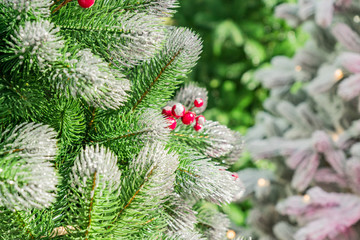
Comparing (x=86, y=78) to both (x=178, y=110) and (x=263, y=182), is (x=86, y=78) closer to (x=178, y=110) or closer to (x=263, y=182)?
(x=178, y=110)

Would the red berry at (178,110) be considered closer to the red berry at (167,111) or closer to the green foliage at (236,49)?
the red berry at (167,111)

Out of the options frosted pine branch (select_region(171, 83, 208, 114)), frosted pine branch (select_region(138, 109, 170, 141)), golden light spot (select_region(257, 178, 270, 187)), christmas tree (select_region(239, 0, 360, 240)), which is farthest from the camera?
golden light spot (select_region(257, 178, 270, 187))

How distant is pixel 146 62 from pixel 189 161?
0.13 meters

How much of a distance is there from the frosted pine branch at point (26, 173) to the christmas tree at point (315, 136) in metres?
0.98

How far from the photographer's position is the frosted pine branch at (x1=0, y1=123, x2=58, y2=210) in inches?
9.9

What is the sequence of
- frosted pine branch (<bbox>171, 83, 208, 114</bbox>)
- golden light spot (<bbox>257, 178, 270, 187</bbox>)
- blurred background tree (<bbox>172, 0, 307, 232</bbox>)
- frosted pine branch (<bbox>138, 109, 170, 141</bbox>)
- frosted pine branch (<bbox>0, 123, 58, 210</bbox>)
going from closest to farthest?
frosted pine branch (<bbox>0, 123, 58, 210</bbox>)
frosted pine branch (<bbox>138, 109, 170, 141</bbox>)
frosted pine branch (<bbox>171, 83, 208, 114</bbox>)
golden light spot (<bbox>257, 178, 270, 187</bbox>)
blurred background tree (<bbox>172, 0, 307, 232</bbox>)

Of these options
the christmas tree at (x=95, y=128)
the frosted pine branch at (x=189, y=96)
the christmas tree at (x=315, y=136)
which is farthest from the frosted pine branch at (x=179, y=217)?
the christmas tree at (x=315, y=136)

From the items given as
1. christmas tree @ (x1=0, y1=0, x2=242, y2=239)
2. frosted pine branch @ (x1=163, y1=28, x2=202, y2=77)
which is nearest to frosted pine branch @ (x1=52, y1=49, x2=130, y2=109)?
christmas tree @ (x1=0, y1=0, x2=242, y2=239)

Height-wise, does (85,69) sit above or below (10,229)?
above

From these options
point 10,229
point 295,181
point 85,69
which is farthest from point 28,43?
point 295,181

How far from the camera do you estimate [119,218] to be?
→ 1.06ft

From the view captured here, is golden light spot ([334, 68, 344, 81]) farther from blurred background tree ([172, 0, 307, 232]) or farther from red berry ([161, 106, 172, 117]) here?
red berry ([161, 106, 172, 117])

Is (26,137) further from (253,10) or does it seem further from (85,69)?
(253,10)

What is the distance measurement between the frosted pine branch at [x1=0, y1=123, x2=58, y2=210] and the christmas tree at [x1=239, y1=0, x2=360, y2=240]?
98 centimetres
